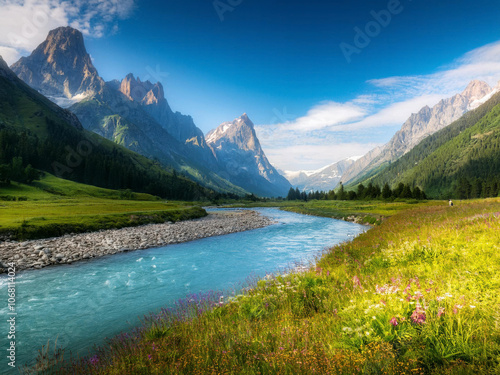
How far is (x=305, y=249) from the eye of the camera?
24688 mm

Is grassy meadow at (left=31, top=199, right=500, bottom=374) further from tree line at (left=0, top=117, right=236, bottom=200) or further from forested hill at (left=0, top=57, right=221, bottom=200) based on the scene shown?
tree line at (left=0, top=117, right=236, bottom=200)

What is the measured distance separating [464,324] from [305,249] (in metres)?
21.0

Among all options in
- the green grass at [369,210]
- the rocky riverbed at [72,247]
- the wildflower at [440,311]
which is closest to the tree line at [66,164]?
the rocky riverbed at [72,247]

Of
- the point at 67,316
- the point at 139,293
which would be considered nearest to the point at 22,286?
the point at 67,316

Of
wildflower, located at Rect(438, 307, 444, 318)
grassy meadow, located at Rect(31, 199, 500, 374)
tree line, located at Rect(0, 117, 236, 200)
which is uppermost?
tree line, located at Rect(0, 117, 236, 200)

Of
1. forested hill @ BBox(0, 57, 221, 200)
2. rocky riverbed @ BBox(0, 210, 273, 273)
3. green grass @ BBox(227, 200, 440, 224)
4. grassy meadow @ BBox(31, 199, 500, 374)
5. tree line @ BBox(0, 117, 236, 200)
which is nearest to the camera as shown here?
grassy meadow @ BBox(31, 199, 500, 374)

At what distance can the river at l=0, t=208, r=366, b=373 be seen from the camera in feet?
29.1

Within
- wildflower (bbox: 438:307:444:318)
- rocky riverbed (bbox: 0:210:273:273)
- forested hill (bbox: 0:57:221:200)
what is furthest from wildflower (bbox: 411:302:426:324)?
forested hill (bbox: 0:57:221:200)

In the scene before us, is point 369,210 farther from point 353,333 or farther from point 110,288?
point 353,333

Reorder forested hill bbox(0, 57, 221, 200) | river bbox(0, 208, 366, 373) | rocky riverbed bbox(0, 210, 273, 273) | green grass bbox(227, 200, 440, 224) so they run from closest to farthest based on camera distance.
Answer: river bbox(0, 208, 366, 373) < rocky riverbed bbox(0, 210, 273, 273) < green grass bbox(227, 200, 440, 224) < forested hill bbox(0, 57, 221, 200)

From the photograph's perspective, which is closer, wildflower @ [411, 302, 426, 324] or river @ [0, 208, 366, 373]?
wildflower @ [411, 302, 426, 324]

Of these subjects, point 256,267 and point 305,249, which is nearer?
point 256,267

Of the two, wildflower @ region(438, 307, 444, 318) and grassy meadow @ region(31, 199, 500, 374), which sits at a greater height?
wildflower @ region(438, 307, 444, 318)

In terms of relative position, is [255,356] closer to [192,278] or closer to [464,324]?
[464,324]
